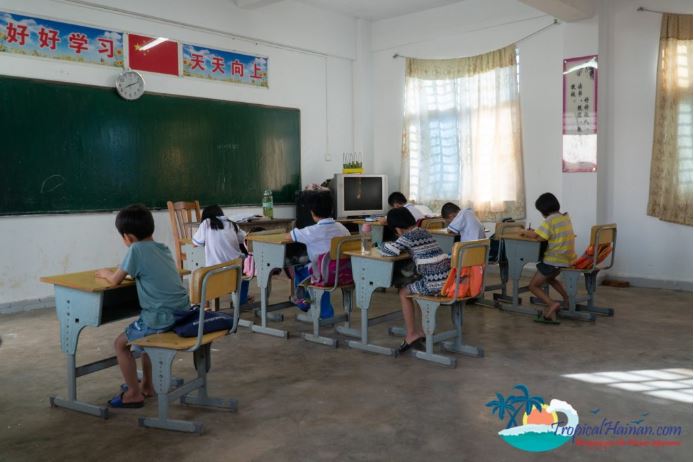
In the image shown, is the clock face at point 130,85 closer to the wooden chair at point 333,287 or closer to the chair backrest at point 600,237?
the wooden chair at point 333,287

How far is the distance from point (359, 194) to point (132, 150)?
294cm

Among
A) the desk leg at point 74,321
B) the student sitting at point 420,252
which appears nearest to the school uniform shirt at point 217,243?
the student sitting at point 420,252

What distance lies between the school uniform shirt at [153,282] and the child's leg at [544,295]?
10.3 feet

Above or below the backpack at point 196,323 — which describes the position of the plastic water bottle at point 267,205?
above

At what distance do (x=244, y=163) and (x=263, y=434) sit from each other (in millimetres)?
4819

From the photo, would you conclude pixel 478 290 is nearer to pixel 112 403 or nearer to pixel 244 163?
pixel 112 403

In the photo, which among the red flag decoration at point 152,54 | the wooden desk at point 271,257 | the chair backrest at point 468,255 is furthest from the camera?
the red flag decoration at point 152,54

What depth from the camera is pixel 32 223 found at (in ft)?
17.7

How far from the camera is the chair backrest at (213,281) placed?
2652mm

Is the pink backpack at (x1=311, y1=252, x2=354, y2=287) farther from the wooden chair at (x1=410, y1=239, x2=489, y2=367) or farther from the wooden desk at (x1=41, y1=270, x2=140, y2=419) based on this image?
the wooden desk at (x1=41, y1=270, x2=140, y2=419)

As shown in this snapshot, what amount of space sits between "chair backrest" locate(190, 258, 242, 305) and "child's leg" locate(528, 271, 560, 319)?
2.89 m

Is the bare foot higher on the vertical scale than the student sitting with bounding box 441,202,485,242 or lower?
lower

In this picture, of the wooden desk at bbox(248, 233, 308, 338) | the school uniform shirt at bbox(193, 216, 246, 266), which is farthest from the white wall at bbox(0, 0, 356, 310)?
the wooden desk at bbox(248, 233, 308, 338)

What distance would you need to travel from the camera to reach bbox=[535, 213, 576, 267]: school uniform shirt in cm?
478
